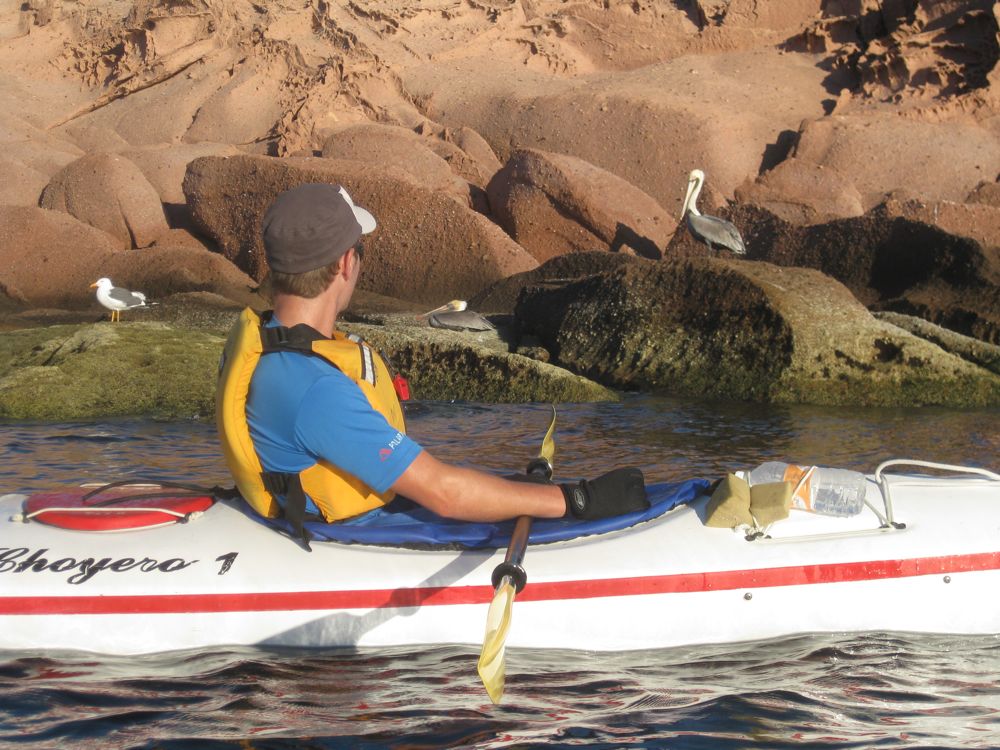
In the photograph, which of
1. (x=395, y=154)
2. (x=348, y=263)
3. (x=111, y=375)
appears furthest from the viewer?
(x=395, y=154)

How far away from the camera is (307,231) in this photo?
306 cm

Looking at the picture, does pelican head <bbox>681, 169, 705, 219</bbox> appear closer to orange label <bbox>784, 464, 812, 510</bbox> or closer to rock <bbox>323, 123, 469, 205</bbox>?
rock <bbox>323, 123, 469, 205</bbox>

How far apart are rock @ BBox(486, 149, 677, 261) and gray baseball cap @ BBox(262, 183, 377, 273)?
11.0 m

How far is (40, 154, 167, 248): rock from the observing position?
14.8 m

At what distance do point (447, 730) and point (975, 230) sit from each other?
35.9 ft

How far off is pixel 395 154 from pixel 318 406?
12508 mm

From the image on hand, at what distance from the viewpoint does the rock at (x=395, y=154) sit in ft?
49.3

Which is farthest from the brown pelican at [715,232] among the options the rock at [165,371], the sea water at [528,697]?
the sea water at [528,697]

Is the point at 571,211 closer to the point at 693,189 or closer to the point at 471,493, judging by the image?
the point at 693,189

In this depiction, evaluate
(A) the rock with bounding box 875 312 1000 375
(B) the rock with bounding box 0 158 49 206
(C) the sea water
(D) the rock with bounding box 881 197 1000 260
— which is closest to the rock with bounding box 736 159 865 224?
(D) the rock with bounding box 881 197 1000 260

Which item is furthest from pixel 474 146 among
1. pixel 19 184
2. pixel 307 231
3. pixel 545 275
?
pixel 307 231

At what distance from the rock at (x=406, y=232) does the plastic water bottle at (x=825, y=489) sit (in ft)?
30.7

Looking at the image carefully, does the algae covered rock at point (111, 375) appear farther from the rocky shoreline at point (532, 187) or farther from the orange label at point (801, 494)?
the orange label at point (801, 494)

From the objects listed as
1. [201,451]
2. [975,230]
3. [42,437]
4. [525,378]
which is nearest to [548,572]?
[201,451]
